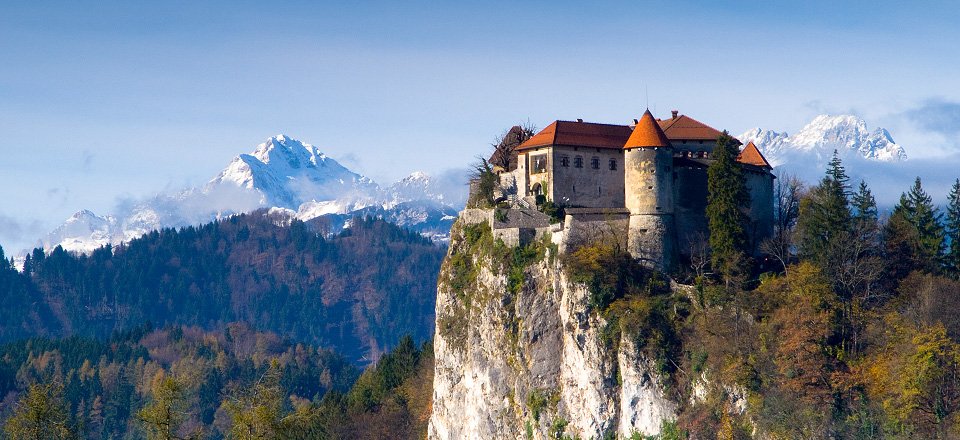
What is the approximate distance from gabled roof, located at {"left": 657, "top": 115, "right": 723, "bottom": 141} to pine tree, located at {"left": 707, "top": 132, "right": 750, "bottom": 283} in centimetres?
669

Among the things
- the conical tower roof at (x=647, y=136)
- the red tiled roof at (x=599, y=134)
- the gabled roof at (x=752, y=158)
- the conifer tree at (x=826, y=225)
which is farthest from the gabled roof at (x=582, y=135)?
the conifer tree at (x=826, y=225)

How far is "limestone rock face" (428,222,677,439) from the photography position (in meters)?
86.5

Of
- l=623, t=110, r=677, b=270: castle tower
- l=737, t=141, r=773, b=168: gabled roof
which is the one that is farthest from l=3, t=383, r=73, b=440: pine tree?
l=737, t=141, r=773, b=168: gabled roof

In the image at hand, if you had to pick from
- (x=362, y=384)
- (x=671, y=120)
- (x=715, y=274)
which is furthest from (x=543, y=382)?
(x=362, y=384)

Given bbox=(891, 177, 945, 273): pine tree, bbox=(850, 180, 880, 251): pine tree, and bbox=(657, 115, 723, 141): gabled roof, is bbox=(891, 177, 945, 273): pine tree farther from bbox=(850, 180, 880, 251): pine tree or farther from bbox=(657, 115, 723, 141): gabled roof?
bbox=(657, 115, 723, 141): gabled roof

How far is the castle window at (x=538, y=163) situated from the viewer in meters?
92.6

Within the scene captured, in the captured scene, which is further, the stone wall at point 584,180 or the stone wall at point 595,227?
the stone wall at point 584,180

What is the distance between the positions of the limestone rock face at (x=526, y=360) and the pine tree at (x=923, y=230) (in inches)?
655

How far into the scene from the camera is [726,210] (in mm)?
85562

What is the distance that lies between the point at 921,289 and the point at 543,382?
23.6 m

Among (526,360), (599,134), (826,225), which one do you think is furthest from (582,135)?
(826,225)

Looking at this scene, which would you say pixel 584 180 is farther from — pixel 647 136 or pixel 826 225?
pixel 826 225

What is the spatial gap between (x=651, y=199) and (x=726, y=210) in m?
4.56

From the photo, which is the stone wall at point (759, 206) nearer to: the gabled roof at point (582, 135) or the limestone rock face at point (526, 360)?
the gabled roof at point (582, 135)
